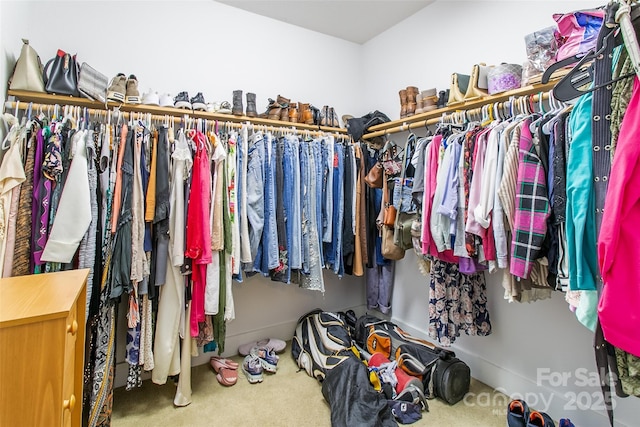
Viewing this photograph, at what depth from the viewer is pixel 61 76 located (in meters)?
1.68

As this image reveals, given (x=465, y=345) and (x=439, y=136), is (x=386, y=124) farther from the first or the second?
(x=465, y=345)

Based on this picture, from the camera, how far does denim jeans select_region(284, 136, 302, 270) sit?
213 centimetres

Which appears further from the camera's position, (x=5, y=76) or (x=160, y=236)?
(x=160, y=236)

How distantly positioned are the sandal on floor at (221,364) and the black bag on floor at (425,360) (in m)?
0.95

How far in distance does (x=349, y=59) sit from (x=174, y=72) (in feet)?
5.16

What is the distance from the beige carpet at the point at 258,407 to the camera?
171 cm

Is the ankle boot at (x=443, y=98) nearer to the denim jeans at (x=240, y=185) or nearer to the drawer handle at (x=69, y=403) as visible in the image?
the denim jeans at (x=240, y=185)

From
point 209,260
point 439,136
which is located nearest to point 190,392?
point 209,260

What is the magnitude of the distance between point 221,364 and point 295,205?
3.89ft

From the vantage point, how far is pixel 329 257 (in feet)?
7.70

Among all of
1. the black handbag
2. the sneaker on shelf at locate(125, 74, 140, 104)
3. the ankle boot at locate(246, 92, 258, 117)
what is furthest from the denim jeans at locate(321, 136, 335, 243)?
the black handbag

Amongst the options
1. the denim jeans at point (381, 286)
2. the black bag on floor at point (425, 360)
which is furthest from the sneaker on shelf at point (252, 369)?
the denim jeans at point (381, 286)

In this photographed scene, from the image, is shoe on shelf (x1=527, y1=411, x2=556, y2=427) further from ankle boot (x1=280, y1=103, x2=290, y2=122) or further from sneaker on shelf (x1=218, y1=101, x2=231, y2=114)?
sneaker on shelf (x1=218, y1=101, x2=231, y2=114)

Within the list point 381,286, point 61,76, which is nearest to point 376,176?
point 381,286
